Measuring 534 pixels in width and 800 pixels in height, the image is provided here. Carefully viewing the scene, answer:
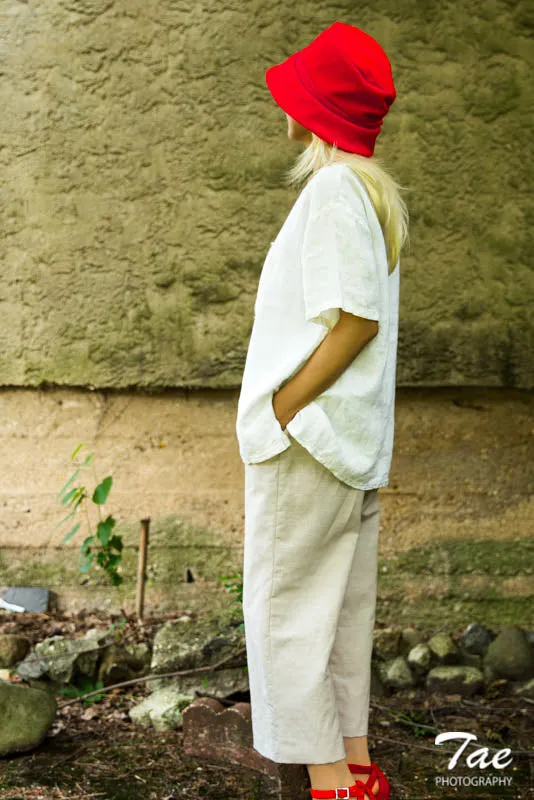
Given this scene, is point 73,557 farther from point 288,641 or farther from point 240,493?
point 288,641

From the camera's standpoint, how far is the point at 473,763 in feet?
7.82

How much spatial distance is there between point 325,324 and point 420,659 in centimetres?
172

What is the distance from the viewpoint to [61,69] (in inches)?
127

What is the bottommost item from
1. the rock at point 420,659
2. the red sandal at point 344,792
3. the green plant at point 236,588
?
the rock at point 420,659

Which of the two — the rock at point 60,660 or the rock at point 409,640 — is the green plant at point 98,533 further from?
the rock at point 409,640

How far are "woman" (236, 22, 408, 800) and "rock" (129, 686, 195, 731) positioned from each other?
925 mm

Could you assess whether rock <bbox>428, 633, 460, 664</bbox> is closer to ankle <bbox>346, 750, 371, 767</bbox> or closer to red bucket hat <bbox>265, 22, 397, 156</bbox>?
ankle <bbox>346, 750, 371, 767</bbox>

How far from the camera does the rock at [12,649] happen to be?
2.97 m

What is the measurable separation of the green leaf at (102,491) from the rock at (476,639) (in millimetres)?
1381

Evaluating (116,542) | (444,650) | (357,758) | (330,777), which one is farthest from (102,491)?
(330,777)

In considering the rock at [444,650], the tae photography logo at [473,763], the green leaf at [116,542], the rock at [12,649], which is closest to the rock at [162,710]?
the rock at [12,649]

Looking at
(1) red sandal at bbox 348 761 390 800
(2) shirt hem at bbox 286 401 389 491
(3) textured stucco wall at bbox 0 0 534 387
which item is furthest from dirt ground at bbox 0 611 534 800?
(3) textured stucco wall at bbox 0 0 534 387

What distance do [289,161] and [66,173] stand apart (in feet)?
2.70

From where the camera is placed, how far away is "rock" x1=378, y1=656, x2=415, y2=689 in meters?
2.91
